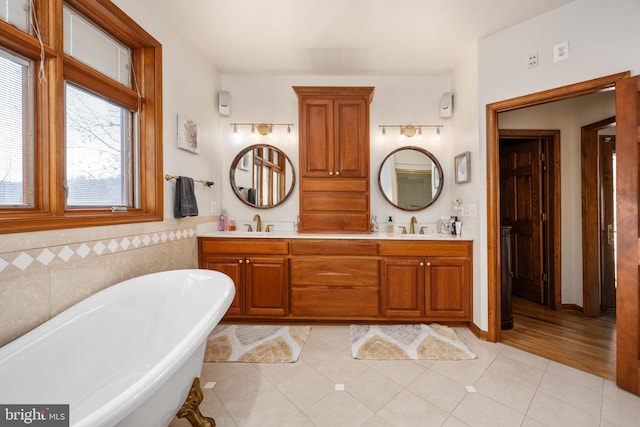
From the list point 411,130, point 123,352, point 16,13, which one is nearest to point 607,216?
point 411,130

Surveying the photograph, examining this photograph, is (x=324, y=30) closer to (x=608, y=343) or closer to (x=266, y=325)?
(x=266, y=325)

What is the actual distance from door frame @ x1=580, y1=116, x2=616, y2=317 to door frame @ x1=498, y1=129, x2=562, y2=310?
0.71 feet

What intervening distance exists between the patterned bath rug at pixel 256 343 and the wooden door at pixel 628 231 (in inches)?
88.6

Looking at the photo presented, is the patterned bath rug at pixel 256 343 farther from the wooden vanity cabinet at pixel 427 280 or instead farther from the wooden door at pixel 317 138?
the wooden door at pixel 317 138

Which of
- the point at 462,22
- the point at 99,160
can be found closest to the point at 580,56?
the point at 462,22

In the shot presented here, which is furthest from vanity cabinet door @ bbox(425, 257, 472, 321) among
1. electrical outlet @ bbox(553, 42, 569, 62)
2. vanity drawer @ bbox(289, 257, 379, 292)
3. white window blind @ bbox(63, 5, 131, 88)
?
white window blind @ bbox(63, 5, 131, 88)

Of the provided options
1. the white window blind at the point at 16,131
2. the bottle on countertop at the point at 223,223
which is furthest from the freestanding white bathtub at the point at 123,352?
the bottle on countertop at the point at 223,223

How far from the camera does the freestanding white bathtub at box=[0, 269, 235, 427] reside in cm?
90

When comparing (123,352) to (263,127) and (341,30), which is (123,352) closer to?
(263,127)

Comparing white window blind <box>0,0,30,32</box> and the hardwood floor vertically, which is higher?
white window blind <box>0,0,30,32</box>

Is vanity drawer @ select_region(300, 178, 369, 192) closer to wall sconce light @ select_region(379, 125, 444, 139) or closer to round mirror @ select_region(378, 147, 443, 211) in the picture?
round mirror @ select_region(378, 147, 443, 211)

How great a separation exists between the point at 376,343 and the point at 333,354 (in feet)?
1.34

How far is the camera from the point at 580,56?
1925 mm

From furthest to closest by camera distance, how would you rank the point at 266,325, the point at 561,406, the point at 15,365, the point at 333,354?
the point at 266,325, the point at 333,354, the point at 561,406, the point at 15,365
